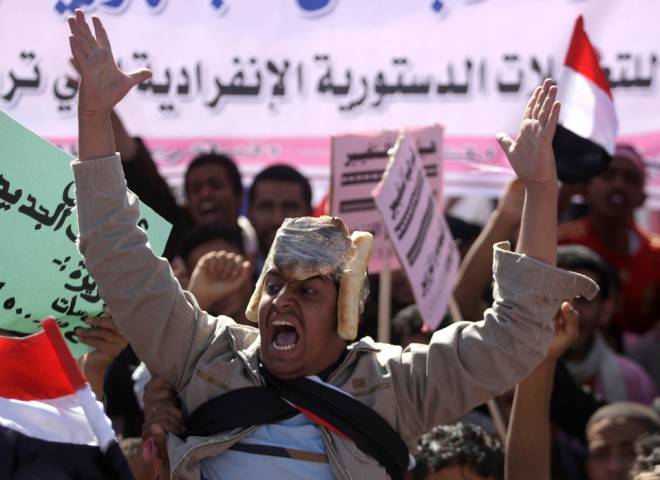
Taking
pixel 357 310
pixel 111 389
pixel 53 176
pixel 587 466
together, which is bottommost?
pixel 587 466

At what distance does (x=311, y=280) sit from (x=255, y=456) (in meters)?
0.44

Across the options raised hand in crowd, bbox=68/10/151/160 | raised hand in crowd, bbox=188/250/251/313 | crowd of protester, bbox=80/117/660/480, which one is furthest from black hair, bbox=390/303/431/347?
raised hand in crowd, bbox=68/10/151/160

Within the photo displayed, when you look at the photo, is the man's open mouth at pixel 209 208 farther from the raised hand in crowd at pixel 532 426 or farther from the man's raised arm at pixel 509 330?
the man's raised arm at pixel 509 330

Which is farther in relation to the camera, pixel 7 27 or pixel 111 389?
pixel 7 27

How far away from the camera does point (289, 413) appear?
10.6 feet

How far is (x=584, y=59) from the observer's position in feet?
17.2

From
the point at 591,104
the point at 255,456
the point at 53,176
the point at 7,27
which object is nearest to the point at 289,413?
the point at 255,456

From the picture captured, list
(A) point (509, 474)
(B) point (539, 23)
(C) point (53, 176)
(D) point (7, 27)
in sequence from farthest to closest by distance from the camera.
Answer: (B) point (539, 23) < (D) point (7, 27) < (A) point (509, 474) < (C) point (53, 176)

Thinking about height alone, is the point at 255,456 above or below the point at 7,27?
below

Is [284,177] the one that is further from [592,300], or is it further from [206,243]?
[592,300]

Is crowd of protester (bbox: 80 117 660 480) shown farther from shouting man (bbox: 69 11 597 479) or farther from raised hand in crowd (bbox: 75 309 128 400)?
shouting man (bbox: 69 11 597 479)

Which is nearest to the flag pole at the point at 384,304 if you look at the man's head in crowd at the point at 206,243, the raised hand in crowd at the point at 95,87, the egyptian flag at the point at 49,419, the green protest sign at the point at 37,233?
the man's head in crowd at the point at 206,243

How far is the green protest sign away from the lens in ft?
11.7

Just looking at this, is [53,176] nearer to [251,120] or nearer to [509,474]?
[509,474]
